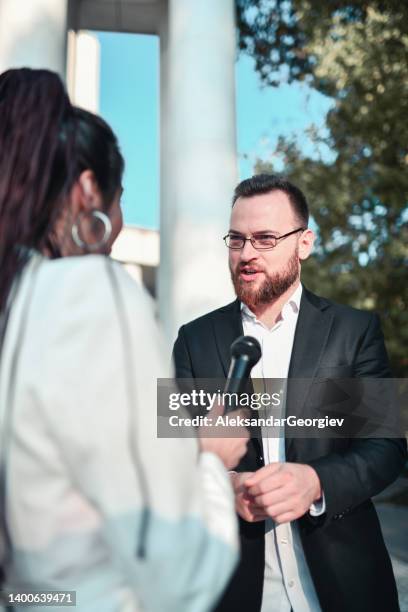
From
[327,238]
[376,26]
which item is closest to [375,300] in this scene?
[327,238]

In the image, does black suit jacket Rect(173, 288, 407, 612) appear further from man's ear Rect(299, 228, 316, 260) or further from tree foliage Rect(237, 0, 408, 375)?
tree foliage Rect(237, 0, 408, 375)

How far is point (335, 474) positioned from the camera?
217cm

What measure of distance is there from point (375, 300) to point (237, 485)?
12.2 meters

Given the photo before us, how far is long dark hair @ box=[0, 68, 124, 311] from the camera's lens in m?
1.19

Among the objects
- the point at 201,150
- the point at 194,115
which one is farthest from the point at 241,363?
the point at 194,115

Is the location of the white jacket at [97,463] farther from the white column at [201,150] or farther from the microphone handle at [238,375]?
the white column at [201,150]

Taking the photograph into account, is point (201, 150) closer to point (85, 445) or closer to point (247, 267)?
point (247, 267)

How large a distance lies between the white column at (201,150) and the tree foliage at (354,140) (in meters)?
4.27

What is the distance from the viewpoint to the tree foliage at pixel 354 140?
34.3 ft

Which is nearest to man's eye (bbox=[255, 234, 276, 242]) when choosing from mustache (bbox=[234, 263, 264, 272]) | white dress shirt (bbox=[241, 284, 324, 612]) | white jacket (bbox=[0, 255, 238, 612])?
mustache (bbox=[234, 263, 264, 272])

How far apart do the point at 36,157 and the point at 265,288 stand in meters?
1.75

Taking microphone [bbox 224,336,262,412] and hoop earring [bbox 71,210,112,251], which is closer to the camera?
hoop earring [bbox 71,210,112,251]

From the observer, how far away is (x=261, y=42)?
10430mm

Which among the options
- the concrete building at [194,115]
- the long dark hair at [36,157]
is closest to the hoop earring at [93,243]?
the long dark hair at [36,157]
